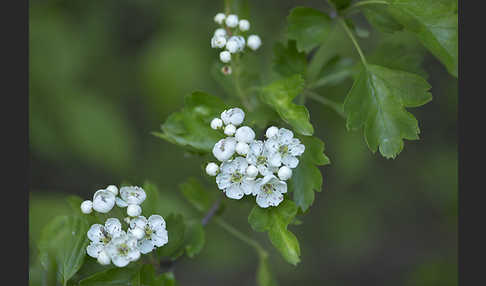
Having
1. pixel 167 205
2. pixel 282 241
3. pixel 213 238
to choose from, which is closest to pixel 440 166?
pixel 213 238

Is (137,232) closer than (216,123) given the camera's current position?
Yes

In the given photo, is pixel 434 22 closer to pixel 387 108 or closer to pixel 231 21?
pixel 387 108

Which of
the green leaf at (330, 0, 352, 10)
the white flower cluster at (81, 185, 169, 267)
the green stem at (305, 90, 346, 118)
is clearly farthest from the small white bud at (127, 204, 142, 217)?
the green leaf at (330, 0, 352, 10)


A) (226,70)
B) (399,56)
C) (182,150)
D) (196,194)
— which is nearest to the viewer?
(226,70)

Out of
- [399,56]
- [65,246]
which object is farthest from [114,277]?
[399,56]

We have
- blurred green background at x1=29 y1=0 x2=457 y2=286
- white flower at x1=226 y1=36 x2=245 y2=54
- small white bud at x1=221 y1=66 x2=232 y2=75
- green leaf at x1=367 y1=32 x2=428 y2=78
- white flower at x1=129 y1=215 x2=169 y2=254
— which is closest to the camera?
white flower at x1=129 y1=215 x2=169 y2=254

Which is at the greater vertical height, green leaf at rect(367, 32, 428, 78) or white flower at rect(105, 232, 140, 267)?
green leaf at rect(367, 32, 428, 78)

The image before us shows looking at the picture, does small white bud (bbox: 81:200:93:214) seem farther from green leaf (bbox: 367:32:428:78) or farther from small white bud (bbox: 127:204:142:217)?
green leaf (bbox: 367:32:428:78)
